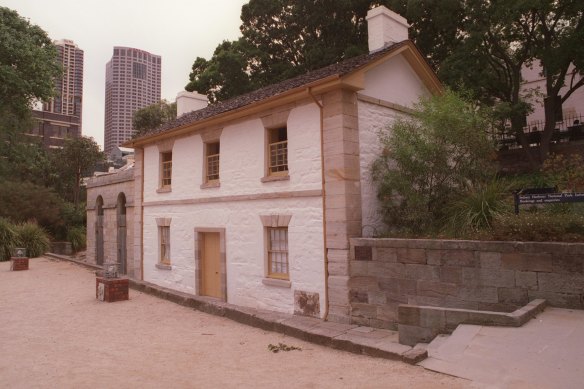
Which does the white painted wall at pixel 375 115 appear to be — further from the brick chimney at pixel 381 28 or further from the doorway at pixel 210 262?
the doorway at pixel 210 262

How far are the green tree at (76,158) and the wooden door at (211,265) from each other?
29.5 metres

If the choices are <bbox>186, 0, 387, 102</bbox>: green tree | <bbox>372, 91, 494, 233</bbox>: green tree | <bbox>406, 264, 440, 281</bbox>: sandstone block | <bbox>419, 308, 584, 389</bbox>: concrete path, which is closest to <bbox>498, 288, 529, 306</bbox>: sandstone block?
<bbox>419, 308, 584, 389</bbox>: concrete path

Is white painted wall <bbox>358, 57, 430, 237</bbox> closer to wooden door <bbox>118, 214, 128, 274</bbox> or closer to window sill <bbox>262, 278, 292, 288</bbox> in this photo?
window sill <bbox>262, 278, 292, 288</bbox>

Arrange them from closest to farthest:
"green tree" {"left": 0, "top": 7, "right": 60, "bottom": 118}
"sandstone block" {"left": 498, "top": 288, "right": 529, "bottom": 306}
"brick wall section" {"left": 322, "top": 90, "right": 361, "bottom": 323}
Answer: "sandstone block" {"left": 498, "top": 288, "right": 529, "bottom": 306}, "brick wall section" {"left": 322, "top": 90, "right": 361, "bottom": 323}, "green tree" {"left": 0, "top": 7, "right": 60, "bottom": 118}

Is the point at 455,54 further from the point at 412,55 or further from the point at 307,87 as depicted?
the point at 307,87

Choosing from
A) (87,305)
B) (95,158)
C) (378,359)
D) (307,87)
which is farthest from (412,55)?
(95,158)

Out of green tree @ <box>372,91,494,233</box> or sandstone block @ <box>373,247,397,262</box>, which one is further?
green tree @ <box>372,91,494,233</box>

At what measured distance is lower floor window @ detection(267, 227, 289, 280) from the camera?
10.6 metres

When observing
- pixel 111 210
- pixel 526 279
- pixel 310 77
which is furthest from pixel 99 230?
pixel 526 279

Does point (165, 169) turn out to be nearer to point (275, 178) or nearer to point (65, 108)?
point (275, 178)

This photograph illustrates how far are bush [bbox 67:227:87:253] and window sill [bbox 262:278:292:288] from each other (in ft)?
76.2

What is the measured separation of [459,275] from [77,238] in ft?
93.2

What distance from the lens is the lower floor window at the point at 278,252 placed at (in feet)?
34.8

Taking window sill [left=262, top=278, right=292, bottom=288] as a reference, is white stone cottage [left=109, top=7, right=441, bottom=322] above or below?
above
